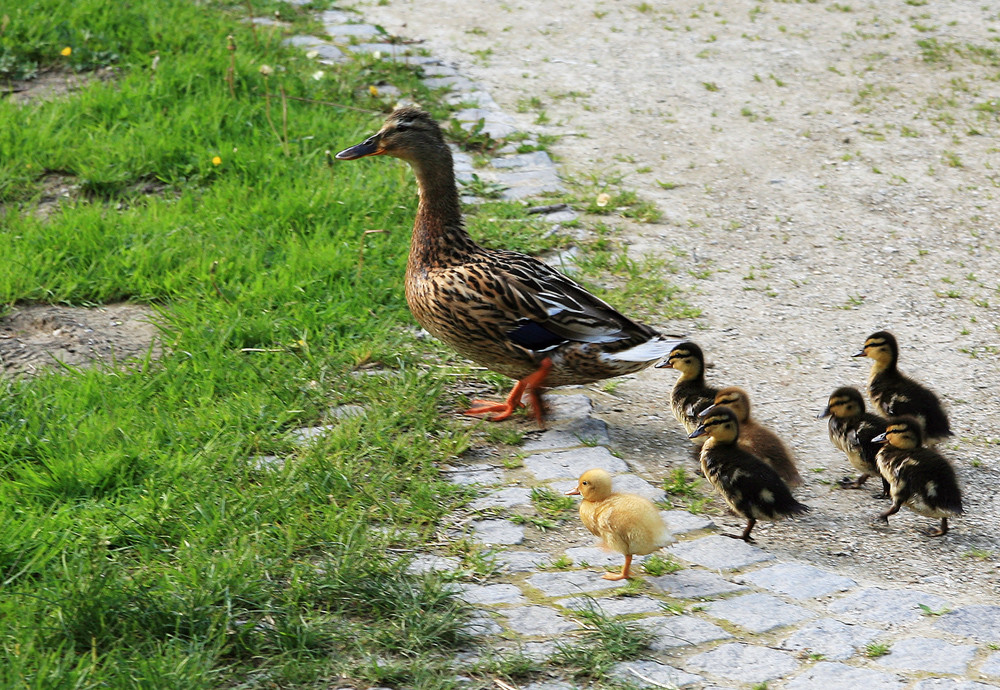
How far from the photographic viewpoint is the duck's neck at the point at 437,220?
538cm

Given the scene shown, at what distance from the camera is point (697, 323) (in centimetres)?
616

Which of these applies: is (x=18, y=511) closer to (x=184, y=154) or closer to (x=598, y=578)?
(x=598, y=578)

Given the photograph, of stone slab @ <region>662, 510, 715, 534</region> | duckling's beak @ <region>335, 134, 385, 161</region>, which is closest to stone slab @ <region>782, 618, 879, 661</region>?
stone slab @ <region>662, 510, 715, 534</region>

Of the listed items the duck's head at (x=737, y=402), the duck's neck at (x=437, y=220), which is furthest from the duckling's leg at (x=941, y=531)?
the duck's neck at (x=437, y=220)

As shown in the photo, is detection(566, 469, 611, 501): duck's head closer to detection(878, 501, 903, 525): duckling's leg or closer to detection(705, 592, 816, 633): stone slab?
detection(705, 592, 816, 633): stone slab

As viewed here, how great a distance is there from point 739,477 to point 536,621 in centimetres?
115

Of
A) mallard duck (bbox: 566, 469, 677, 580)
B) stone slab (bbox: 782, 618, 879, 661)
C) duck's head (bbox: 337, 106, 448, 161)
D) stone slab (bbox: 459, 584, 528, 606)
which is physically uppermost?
duck's head (bbox: 337, 106, 448, 161)

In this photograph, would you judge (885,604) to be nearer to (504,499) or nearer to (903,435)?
(903,435)

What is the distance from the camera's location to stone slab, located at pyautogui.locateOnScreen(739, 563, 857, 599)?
13.2 ft

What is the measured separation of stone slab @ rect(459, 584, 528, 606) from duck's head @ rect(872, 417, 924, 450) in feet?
6.00

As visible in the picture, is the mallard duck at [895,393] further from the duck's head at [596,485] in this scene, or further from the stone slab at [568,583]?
the stone slab at [568,583]

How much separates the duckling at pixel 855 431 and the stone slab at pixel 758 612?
3.62 ft

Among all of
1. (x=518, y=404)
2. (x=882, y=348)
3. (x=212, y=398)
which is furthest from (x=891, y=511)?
(x=212, y=398)

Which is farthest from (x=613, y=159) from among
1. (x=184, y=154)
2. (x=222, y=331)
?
(x=222, y=331)
